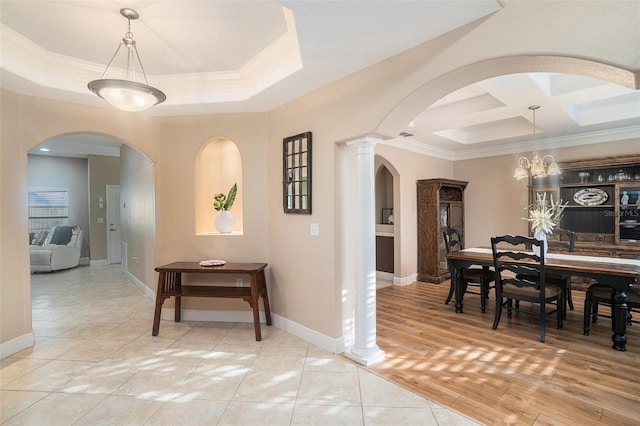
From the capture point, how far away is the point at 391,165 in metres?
5.17

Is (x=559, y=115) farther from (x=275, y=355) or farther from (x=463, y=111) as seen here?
(x=275, y=355)

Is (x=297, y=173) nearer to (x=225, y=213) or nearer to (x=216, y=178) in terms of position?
(x=225, y=213)

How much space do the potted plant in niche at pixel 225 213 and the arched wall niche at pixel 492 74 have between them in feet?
6.64

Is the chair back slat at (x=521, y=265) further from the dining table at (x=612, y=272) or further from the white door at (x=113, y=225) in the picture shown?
the white door at (x=113, y=225)

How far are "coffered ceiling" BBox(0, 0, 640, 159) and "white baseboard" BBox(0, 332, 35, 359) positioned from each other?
7.54 ft

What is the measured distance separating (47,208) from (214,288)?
7182mm

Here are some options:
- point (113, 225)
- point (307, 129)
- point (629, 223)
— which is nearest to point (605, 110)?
point (629, 223)

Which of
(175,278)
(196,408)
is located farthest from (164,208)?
(196,408)

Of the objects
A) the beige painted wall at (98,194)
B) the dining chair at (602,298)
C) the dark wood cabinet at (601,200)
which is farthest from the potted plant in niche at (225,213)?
the beige painted wall at (98,194)

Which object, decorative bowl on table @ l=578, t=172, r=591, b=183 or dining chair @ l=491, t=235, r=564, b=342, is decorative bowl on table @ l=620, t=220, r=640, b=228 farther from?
dining chair @ l=491, t=235, r=564, b=342

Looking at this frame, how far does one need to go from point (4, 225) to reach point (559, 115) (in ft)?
20.3

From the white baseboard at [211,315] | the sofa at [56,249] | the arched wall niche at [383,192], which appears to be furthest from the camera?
the sofa at [56,249]

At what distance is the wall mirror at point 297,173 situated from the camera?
120 inches

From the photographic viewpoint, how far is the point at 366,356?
2650 mm
